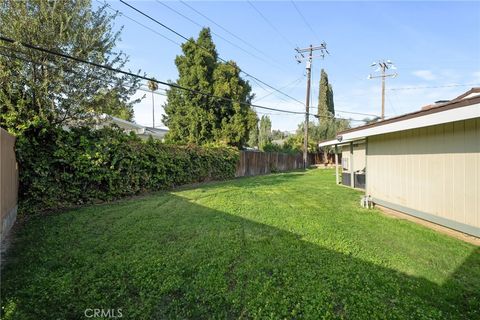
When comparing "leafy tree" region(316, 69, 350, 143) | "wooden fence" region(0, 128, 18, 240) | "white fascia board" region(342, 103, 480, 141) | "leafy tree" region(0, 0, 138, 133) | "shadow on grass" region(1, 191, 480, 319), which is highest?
"leafy tree" region(316, 69, 350, 143)

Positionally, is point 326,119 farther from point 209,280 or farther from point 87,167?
point 209,280

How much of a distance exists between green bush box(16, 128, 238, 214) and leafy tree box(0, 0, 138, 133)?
560mm

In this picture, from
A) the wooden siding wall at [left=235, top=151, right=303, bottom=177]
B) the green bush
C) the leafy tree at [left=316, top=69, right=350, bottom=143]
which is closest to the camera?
the green bush

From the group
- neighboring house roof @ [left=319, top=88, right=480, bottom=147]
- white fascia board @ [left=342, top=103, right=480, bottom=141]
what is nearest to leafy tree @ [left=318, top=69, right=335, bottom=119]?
neighboring house roof @ [left=319, top=88, right=480, bottom=147]

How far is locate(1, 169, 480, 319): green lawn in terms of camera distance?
8.26 ft

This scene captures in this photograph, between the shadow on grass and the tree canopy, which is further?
the tree canopy

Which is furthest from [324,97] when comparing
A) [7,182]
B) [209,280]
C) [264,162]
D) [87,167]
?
[209,280]

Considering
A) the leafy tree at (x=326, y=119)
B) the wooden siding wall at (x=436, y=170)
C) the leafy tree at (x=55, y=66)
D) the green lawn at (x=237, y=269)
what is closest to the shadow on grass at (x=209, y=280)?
the green lawn at (x=237, y=269)

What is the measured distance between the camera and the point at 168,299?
104 inches

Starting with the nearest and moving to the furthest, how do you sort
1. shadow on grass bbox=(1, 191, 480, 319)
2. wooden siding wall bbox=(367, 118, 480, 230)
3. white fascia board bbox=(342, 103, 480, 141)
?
shadow on grass bbox=(1, 191, 480, 319)
white fascia board bbox=(342, 103, 480, 141)
wooden siding wall bbox=(367, 118, 480, 230)

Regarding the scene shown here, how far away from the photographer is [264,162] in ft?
63.7

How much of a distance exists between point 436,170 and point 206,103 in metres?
13.9

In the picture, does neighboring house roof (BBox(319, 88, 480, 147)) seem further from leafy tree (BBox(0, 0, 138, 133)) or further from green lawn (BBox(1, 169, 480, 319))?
leafy tree (BBox(0, 0, 138, 133))

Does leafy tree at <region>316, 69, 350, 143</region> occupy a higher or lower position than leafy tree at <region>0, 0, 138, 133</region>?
higher
